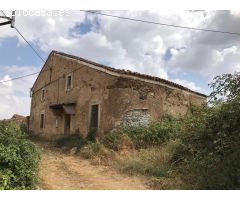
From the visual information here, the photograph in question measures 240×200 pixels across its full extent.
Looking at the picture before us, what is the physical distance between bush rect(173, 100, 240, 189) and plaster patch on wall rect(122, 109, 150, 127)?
480 cm

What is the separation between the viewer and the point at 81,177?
9.09m

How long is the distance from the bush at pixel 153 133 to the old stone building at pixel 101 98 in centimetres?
60

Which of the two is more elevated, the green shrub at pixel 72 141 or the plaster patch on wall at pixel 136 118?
the plaster patch on wall at pixel 136 118

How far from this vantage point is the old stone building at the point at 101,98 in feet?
48.4

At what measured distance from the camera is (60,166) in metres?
10.8

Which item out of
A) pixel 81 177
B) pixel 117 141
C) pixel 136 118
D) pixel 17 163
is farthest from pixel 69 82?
pixel 17 163

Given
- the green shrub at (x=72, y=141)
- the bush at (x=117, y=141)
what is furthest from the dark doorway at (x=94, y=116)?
the bush at (x=117, y=141)

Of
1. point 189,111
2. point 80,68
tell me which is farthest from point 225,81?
point 80,68

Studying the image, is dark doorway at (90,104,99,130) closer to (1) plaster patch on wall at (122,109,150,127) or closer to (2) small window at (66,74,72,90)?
(1) plaster patch on wall at (122,109,150,127)

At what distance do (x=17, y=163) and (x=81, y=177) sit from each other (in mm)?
2215

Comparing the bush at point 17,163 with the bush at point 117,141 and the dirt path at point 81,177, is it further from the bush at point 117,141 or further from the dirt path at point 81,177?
the bush at point 117,141

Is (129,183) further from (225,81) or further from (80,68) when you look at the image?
(80,68)

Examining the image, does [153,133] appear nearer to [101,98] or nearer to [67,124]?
[101,98]

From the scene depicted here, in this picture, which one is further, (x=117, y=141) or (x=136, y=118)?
(x=136, y=118)
